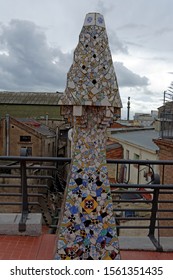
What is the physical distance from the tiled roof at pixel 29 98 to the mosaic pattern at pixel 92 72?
114ft

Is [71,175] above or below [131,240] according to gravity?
above

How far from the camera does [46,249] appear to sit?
127 inches

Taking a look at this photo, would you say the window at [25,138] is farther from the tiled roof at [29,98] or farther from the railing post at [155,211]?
the railing post at [155,211]

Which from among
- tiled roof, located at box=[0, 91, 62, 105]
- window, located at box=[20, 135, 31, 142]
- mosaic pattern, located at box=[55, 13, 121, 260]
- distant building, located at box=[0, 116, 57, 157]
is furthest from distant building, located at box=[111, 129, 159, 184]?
tiled roof, located at box=[0, 91, 62, 105]

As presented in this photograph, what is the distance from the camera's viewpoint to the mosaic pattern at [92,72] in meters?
2.18

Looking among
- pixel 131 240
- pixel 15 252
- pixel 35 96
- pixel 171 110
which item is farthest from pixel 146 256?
pixel 35 96

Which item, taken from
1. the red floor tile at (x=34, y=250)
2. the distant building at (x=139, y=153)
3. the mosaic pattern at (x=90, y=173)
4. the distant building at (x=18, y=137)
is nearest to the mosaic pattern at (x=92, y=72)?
the mosaic pattern at (x=90, y=173)

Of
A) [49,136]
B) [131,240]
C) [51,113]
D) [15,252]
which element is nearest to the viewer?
[15,252]

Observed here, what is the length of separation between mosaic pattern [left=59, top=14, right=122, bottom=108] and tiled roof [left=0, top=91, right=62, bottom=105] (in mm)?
34892

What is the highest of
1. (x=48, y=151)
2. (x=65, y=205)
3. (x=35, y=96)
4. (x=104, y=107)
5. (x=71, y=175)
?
(x=35, y=96)

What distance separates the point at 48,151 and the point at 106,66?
24178 mm

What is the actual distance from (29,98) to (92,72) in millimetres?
37785

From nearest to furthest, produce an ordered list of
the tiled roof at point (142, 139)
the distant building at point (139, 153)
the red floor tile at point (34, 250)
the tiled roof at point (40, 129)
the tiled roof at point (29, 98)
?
the red floor tile at point (34, 250), the distant building at point (139, 153), the tiled roof at point (142, 139), the tiled roof at point (40, 129), the tiled roof at point (29, 98)

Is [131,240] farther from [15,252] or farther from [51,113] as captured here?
[51,113]
